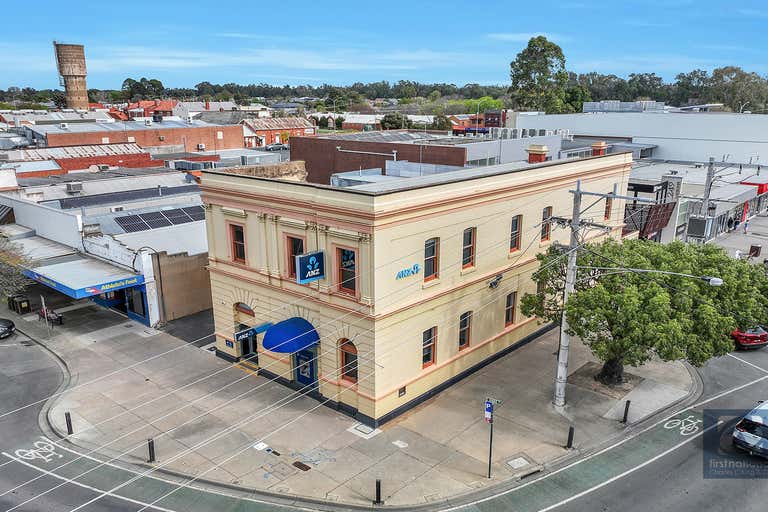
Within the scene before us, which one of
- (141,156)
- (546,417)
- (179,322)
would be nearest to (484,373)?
(546,417)

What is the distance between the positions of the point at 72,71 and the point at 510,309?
12431cm

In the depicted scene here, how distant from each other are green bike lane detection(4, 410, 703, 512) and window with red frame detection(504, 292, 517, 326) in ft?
28.1

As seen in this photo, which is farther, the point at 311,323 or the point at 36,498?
the point at 311,323

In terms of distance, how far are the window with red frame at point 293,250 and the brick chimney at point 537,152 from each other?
561 inches

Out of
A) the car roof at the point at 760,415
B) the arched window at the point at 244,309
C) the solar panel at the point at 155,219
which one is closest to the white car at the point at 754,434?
the car roof at the point at 760,415

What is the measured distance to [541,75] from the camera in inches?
3484

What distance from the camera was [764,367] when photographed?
27.2 metres

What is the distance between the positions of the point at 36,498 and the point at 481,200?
18974 millimetres

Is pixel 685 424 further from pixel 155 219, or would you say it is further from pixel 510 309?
pixel 155 219

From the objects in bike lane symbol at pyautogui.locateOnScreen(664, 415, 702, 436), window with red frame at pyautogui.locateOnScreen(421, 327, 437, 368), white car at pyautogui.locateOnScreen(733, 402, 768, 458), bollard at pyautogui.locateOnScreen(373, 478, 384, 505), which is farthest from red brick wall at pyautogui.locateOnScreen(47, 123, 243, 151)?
white car at pyautogui.locateOnScreen(733, 402, 768, 458)

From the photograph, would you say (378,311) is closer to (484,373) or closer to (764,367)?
(484,373)

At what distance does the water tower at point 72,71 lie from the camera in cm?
11912

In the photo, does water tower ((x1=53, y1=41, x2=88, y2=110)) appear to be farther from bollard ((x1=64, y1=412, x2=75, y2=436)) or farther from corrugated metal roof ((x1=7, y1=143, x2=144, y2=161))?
bollard ((x1=64, y1=412, x2=75, y2=436))

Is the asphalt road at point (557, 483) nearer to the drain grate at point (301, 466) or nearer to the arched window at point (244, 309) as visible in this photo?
the drain grate at point (301, 466)
